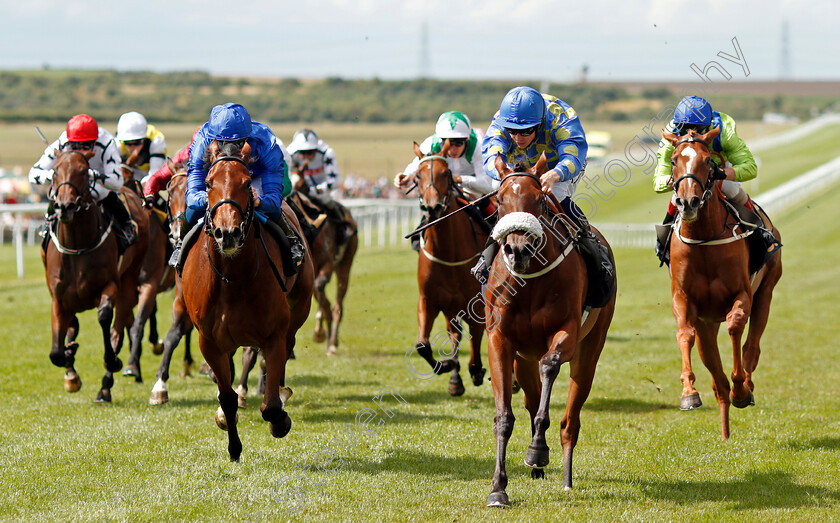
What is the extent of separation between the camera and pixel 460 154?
8.96 metres

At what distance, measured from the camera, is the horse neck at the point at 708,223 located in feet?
23.3

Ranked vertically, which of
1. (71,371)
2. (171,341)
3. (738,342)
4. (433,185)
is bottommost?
(71,371)

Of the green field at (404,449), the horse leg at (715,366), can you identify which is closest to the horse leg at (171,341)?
the green field at (404,449)

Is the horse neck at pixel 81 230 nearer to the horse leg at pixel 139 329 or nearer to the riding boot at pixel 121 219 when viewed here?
the riding boot at pixel 121 219

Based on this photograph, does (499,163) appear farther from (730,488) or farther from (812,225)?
(812,225)

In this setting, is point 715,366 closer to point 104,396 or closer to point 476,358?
point 476,358

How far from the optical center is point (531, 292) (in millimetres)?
5500

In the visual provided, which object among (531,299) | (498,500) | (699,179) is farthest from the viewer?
(699,179)

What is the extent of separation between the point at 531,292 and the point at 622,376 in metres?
4.86

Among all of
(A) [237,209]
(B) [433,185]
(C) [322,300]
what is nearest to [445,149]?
(B) [433,185]

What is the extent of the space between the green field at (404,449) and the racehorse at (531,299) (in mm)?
459

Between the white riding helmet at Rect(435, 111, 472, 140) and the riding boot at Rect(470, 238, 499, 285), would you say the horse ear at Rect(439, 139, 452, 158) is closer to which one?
the white riding helmet at Rect(435, 111, 472, 140)

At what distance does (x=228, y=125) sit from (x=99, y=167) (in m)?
2.75

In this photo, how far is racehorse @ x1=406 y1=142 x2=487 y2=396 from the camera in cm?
810
